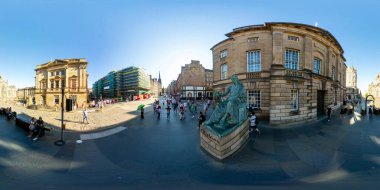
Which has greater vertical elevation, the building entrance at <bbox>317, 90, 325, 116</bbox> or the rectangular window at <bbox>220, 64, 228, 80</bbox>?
the rectangular window at <bbox>220, 64, 228, 80</bbox>

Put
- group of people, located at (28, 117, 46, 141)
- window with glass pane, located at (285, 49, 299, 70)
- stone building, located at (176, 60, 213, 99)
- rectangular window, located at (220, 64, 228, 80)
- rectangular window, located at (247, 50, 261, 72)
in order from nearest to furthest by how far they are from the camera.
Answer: group of people, located at (28, 117, 46, 141), window with glass pane, located at (285, 49, 299, 70), rectangular window, located at (247, 50, 261, 72), rectangular window, located at (220, 64, 228, 80), stone building, located at (176, 60, 213, 99)

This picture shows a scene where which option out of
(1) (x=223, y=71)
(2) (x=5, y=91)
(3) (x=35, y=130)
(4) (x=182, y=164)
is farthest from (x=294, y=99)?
(2) (x=5, y=91)

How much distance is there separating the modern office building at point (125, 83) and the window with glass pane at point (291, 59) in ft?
234

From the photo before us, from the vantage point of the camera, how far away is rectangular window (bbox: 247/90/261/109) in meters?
14.9

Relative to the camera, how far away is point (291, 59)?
14961 millimetres

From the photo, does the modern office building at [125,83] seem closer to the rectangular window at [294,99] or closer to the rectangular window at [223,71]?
the rectangular window at [223,71]

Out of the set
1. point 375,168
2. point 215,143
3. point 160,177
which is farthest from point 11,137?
point 375,168

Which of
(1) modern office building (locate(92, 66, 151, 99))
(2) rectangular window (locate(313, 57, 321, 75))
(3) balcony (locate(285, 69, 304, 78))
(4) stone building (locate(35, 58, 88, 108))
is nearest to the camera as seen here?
(3) balcony (locate(285, 69, 304, 78))

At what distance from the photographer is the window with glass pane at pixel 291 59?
48.8 feet

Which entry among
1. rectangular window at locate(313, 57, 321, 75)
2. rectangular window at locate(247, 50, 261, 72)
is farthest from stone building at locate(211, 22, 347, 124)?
rectangular window at locate(313, 57, 321, 75)

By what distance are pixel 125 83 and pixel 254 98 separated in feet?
263

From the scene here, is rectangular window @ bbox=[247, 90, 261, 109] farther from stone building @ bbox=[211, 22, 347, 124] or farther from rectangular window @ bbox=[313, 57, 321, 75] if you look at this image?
rectangular window @ bbox=[313, 57, 321, 75]

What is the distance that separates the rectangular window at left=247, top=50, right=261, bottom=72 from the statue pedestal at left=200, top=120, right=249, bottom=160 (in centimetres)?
934

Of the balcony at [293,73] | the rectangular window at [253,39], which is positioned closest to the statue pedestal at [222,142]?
the balcony at [293,73]
